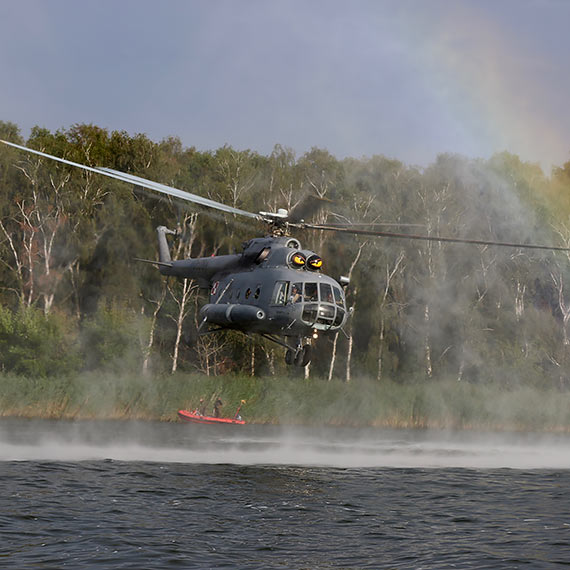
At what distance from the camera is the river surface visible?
16906 mm

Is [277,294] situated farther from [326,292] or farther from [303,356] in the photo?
[303,356]

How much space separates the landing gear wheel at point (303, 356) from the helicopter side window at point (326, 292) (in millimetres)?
1454

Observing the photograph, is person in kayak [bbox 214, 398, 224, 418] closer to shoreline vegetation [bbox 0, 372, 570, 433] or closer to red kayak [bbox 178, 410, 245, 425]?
red kayak [bbox 178, 410, 245, 425]

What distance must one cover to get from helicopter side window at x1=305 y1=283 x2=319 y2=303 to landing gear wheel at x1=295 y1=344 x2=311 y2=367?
4.64ft

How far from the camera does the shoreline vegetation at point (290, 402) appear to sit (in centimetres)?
4275

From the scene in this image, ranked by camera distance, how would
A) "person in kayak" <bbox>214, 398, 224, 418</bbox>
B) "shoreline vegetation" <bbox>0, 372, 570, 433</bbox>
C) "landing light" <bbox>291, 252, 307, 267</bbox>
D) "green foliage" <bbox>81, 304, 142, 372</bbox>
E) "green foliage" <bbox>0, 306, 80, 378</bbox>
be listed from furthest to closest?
"green foliage" <bbox>81, 304, 142, 372</bbox>, "green foliage" <bbox>0, 306, 80, 378</bbox>, "person in kayak" <bbox>214, 398, 224, 418</bbox>, "shoreline vegetation" <bbox>0, 372, 570, 433</bbox>, "landing light" <bbox>291, 252, 307, 267</bbox>

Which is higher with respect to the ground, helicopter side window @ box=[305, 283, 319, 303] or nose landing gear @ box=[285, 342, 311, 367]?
helicopter side window @ box=[305, 283, 319, 303]

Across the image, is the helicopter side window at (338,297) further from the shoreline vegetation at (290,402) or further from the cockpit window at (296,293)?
the shoreline vegetation at (290,402)

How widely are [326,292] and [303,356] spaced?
1996mm

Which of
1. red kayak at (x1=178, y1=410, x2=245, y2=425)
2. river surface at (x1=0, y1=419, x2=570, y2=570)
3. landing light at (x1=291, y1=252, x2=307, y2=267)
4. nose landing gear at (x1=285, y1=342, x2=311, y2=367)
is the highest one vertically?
landing light at (x1=291, y1=252, x2=307, y2=267)

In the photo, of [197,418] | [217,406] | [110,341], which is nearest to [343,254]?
[110,341]

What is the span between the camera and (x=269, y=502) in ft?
77.4

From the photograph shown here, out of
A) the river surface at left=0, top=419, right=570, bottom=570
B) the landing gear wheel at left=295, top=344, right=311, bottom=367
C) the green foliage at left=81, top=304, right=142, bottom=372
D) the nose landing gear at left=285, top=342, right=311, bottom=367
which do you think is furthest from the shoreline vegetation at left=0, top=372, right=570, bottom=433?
the landing gear wheel at left=295, top=344, right=311, bottom=367

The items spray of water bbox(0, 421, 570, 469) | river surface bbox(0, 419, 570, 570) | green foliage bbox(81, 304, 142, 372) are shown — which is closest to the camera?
river surface bbox(0, 419, 570, 570)
